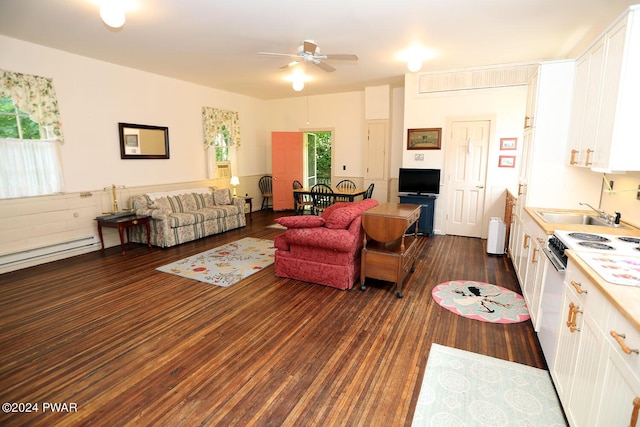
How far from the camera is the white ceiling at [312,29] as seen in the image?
317 cm

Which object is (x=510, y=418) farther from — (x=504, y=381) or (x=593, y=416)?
(x=593, y=416)

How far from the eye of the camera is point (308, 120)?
8.26 meters

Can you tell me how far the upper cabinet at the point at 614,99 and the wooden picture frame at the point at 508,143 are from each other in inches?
108

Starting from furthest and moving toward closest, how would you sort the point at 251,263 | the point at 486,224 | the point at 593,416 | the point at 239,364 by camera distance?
1. the point at 486,224
2. the point at 251,263
3. the point at 239,364
4. the point at 593,416

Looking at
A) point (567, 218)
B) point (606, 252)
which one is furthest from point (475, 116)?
point (606, 252)

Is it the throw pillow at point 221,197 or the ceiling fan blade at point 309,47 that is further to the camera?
the throw pillow at point 221,197

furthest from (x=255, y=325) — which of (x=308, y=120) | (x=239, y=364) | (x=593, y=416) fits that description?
(x=308, y=120)

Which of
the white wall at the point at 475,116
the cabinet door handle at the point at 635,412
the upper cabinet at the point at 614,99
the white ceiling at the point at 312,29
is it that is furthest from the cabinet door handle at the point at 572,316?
the white wall at the point at 475,116

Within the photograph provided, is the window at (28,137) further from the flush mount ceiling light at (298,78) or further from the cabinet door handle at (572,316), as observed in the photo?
the cabinet door handle at (572,316)

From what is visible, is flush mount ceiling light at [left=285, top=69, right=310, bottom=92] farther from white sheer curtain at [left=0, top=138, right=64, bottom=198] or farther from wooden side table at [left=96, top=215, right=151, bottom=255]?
white sheer curtain at [left=0, top=138, right=64, bottom=198]

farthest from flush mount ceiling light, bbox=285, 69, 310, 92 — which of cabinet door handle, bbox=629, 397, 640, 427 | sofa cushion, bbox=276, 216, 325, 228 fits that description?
cabinet door handle, bbox=629, 397, 640, 427

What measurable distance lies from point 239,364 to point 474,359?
1717 millimetres

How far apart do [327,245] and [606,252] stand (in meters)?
2.26

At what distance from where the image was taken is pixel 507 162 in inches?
213
